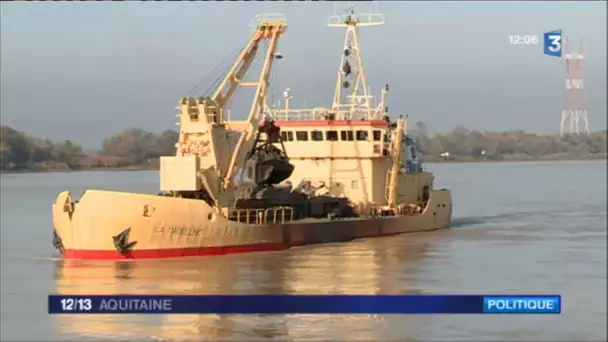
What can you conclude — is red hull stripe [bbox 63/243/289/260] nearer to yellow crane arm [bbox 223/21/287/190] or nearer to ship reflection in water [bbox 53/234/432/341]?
ship reflection in water [bbox 53/234/432/341]

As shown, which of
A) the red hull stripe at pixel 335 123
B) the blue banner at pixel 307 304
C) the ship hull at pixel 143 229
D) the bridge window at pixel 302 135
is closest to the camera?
the blue banner at pixel 307 304

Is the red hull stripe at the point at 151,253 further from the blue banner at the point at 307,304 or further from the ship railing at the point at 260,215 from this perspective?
the blue banner at the point at 307,304

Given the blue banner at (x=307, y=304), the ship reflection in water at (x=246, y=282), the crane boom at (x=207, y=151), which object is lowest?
the ship reflection in water at (x=246, y=282)

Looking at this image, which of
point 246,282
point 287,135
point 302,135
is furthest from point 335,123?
point 246,282

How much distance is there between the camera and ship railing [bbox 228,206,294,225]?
29172 millimetres

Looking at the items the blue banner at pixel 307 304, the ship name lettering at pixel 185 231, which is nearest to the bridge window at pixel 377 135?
the ship name lettering at pixel 185 231

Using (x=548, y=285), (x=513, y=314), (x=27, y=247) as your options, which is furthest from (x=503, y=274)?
(x=27, y=247)

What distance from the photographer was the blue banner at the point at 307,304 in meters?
14.2

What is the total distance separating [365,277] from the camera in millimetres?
24547

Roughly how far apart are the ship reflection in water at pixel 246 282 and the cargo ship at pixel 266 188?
2.01 feet

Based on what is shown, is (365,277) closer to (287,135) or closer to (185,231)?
(185,231)

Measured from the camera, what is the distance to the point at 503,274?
784 inches

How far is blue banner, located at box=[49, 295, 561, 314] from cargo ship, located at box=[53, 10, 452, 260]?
879cm

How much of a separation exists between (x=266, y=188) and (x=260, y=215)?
5.77 ft
